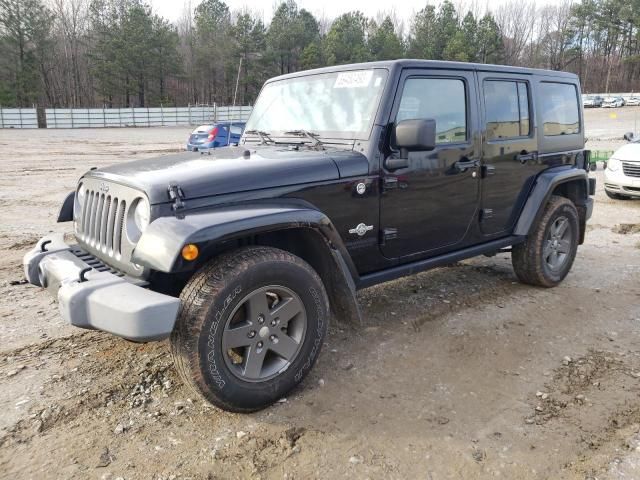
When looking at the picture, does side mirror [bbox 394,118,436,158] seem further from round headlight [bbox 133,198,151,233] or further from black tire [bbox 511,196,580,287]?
black tire [bbox 511,196,580,287]

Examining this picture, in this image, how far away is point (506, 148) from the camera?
4438 millimetres

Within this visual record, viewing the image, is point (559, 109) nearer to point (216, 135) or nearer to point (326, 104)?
point (326, 104)

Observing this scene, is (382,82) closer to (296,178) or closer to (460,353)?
(296,178)

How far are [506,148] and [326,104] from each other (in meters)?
1.66

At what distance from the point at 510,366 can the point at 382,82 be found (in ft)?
7.00

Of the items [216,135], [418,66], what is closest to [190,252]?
[418,66]

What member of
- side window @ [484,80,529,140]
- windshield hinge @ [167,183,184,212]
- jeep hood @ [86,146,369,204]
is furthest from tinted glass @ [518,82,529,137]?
windshield hinge @ [167,183,184,212]

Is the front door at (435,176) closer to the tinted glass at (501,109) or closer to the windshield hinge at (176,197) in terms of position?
the tinted glass at (501,109)

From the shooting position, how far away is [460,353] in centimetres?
380

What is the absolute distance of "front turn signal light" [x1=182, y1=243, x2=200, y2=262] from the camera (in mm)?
2548

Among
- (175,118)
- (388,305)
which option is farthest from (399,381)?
(175,118)

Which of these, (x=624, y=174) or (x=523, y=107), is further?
(x=624, y=174)

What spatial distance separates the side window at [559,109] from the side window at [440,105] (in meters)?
1.28

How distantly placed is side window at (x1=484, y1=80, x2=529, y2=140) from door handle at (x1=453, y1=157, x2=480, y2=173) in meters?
0.32
